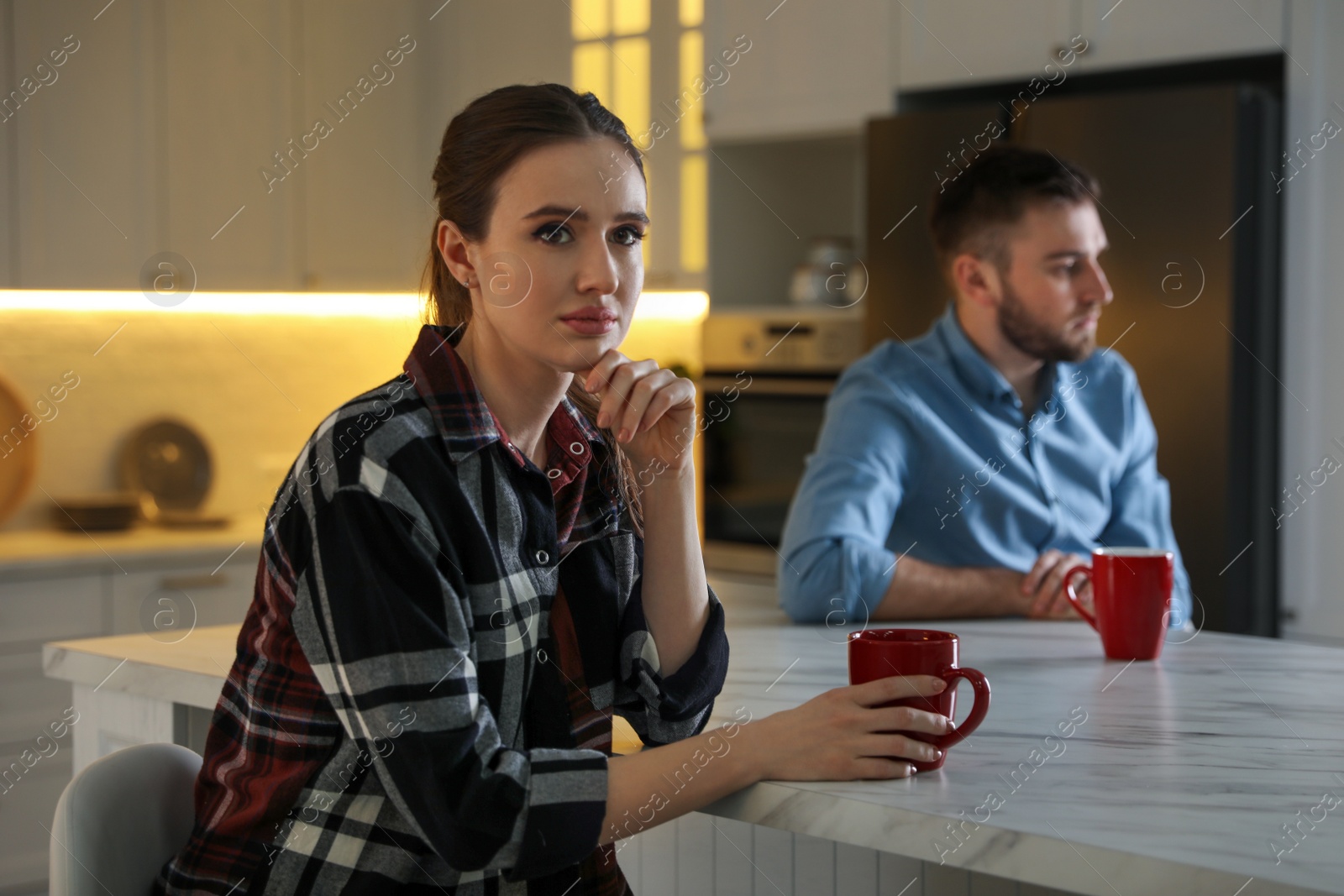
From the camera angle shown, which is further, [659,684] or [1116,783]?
[659,684]

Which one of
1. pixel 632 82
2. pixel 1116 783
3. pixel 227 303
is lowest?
pixel 1116 783

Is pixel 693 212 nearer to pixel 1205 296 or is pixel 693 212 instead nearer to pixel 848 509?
pixel 1205 296

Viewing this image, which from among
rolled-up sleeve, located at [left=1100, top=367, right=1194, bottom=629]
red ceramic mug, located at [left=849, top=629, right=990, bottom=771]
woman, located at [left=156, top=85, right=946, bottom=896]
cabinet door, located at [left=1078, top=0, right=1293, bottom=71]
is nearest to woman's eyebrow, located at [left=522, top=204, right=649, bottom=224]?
woman, located at [left=156, top=85, right=946, bottom=896]

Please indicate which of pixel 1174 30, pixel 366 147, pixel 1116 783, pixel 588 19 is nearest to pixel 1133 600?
pixel 1116 783

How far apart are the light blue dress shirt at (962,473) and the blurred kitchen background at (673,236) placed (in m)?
0.60

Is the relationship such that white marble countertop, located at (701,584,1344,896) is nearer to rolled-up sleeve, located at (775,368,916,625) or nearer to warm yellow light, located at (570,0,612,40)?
rolled-up sleeve, located at (775,368,916,625)

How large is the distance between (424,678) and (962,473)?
42.3 inches

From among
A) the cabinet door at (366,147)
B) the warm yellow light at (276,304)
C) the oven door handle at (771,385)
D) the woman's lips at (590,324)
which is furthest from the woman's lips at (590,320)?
the cabinet door at (366,147)

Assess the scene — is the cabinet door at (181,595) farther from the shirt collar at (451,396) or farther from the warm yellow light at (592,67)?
the shirt collar at (451,396)

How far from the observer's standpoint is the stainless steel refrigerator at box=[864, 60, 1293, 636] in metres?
2.44

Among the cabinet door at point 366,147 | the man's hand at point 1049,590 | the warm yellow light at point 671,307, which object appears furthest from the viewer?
the warm yellow light at point 671,307

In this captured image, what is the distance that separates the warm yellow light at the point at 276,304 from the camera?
3.26 m

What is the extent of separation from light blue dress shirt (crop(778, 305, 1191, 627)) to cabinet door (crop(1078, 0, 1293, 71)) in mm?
844

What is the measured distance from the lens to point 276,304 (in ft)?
12.1
